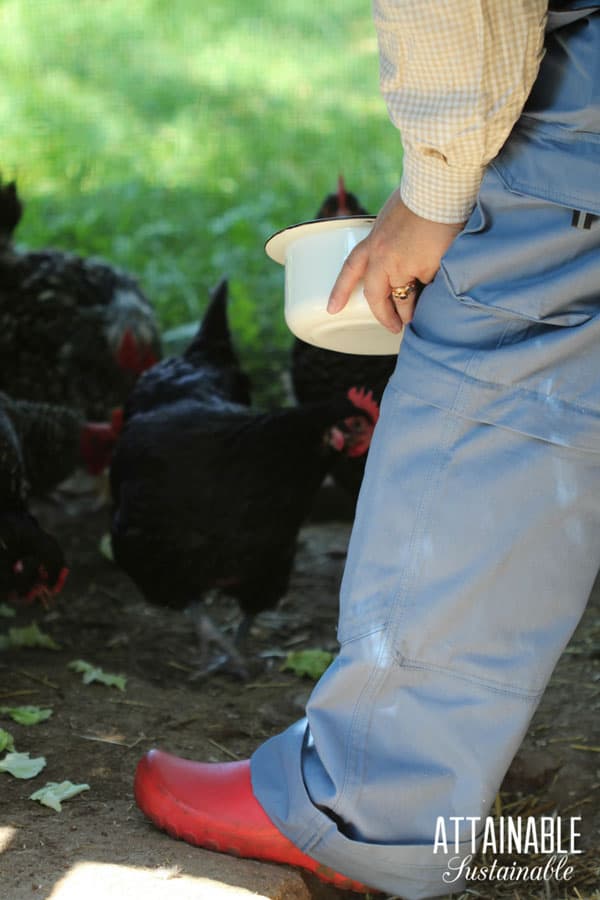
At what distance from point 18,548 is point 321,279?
1.54m

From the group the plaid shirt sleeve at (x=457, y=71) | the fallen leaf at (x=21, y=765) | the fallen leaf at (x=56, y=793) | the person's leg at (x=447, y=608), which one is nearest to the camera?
the plaid shirt sleeve at (x=457, y=71)

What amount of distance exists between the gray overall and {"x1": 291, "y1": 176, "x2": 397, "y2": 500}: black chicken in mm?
1417

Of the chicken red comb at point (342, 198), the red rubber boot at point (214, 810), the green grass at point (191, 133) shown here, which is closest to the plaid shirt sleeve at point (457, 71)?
the red rubber boot at point (214, 810)

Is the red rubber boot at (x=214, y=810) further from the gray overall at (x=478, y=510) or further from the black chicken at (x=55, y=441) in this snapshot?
the black chicken at (x=55, y=441)

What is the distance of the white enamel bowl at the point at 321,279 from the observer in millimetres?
1615

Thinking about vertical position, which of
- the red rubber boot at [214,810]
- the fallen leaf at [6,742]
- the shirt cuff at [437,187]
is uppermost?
the shirt cuff at [437,187]

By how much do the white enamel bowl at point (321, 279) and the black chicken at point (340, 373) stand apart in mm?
1207

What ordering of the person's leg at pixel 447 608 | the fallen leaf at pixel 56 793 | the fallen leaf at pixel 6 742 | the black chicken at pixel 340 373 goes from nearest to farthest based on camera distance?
1. the person's leg at pixel 447 608
2. the fallen leaf at pixel 56 793
3. the fallen leaf at pixel 6 742
4. the black chicken at pixel 340 373

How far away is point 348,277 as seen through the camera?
61.6 inches

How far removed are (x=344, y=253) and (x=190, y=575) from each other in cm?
143

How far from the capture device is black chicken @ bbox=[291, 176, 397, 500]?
317cm

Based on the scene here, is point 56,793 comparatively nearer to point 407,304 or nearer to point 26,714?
point 26,714

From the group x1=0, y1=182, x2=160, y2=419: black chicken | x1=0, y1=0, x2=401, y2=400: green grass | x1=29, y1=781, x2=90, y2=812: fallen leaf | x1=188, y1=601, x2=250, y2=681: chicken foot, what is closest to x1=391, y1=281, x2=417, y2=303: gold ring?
x1=29, y1=781, x2=90, y2=812: fallen leaf

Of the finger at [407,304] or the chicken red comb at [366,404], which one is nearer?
the finger at [407,304]
